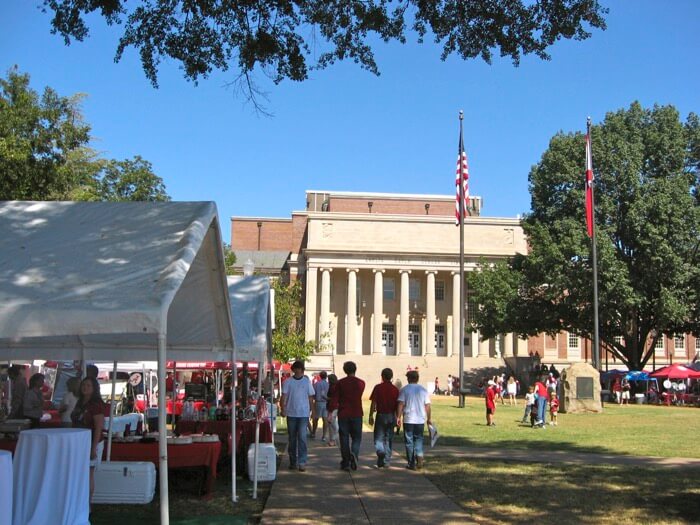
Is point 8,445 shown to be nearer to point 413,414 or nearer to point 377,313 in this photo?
point 413,414

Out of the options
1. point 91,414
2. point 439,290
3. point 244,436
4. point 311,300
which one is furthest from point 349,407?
point 439,290

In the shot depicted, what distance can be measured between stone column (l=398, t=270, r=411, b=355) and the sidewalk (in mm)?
62387

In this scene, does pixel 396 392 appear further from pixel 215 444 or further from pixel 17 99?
pixel 17 99

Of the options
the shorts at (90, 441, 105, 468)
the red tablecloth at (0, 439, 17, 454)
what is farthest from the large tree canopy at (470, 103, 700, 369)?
the red tablecloth at (0, 439, 17, 454)

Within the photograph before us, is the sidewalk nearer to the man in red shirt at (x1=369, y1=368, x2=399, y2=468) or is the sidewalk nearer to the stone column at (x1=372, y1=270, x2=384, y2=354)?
the man in red shirt at (x1=369, y1=368, x2=399, y2=468)

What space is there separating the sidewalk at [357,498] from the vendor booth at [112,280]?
2155mm

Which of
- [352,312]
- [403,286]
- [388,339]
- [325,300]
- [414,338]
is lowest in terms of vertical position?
[388,339]

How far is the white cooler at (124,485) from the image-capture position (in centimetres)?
791

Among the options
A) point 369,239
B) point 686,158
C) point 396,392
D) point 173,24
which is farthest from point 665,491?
point 369,239

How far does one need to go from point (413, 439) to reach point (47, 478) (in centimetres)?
723

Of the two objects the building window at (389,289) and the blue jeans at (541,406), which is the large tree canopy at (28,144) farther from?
the building window at (389,289)

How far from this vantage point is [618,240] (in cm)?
4784

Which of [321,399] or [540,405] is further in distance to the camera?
[540,405]

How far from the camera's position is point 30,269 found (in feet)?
21.7
